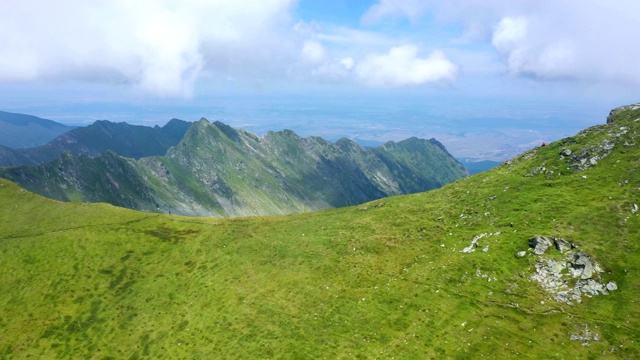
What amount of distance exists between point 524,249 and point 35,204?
122605 mm

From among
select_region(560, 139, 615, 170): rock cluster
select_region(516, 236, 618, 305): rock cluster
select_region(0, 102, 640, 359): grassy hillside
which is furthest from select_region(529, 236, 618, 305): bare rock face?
select_region(560, 139, 615, 170): rock cluster

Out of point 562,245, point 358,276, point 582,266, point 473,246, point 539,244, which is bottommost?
point 358,276

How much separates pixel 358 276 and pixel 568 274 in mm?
32143

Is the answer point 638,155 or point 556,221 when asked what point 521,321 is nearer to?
point 556,221

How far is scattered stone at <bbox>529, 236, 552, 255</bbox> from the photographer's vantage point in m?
60.2

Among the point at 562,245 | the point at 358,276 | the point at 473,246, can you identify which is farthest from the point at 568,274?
the point at 358,276

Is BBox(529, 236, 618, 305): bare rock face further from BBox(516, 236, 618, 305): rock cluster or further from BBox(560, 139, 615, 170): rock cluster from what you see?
BBox(560, 139, 615, 170): rock cluster

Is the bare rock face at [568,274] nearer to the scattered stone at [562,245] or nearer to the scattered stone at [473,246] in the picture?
the scattered stone at [562,245]

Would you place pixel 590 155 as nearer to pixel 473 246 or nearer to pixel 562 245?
pixel 562 245

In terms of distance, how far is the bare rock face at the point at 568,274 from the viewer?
5316cm

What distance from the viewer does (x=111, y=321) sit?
6731 centimetres

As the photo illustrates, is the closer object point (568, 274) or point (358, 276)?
point (568, 274)

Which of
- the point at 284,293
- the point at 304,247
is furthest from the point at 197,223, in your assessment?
the point at 284,293

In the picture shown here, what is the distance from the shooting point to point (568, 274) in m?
55.8
